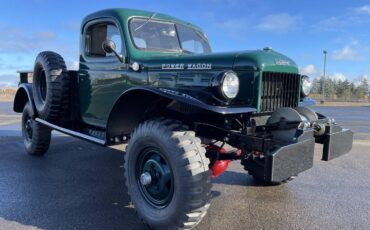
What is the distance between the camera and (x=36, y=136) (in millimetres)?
5988

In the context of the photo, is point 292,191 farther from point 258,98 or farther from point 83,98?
point 83,98

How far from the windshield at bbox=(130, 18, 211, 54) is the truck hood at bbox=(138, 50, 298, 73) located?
60cm

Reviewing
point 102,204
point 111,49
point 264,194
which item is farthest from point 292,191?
point 111,49

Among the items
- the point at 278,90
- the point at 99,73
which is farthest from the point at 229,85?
the point at 99,73

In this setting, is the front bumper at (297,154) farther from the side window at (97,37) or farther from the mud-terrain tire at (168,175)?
the side window at (97,37)

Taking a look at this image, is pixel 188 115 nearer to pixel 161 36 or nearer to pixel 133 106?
pixel 133 106

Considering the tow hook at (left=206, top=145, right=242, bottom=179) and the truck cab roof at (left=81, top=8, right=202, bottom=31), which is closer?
the tow hook at (left=206, top=145, right=242, bottom=179)

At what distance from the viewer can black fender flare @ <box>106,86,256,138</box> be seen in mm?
3244

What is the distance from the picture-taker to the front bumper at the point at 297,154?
2850 mm

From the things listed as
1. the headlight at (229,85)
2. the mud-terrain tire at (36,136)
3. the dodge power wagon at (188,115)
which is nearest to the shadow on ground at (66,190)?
the mud-terrain tire at (36,136)

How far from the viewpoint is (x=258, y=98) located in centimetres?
335

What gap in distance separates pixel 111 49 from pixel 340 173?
12.3ft

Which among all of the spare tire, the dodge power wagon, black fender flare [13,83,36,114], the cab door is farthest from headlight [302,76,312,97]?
black fender flare [13,83,36,114]

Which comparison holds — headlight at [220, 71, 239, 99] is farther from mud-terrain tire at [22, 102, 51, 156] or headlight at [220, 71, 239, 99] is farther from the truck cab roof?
mud-terrain tire at [22, 102, 51, 156]
